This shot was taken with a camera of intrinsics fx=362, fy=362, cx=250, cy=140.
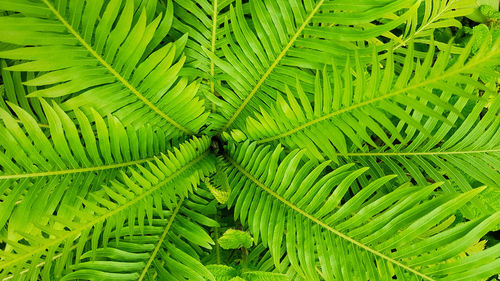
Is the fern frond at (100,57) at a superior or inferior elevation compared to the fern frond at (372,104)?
superior

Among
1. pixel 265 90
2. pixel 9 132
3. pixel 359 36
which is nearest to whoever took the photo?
pixel 9 132

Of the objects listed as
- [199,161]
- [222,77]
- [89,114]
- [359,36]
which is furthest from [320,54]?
[89,114]

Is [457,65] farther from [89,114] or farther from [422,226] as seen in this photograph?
[89,114]

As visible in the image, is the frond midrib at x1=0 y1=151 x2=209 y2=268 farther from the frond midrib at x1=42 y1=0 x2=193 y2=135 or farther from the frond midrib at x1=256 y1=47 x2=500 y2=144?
the frond midrib at x1=256 y1=47 x2=500 y2=144

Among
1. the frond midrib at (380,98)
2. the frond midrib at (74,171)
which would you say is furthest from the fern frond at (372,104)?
the frond midrib at (74,171)

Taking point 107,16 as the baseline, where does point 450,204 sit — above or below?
below

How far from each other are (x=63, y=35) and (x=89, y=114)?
21cm

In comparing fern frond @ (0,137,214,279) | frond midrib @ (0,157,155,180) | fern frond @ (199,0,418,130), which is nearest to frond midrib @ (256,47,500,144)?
fern frond @ (199,0,418,130)

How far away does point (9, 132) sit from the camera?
0.81 m

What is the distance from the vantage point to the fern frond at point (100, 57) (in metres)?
0.80

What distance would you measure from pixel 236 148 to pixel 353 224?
455 mm

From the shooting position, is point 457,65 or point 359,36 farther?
point 359,36

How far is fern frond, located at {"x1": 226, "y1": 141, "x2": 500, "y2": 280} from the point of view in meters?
0.70

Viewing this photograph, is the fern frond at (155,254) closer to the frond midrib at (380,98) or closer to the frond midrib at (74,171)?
the frond midrib at (74,171)
